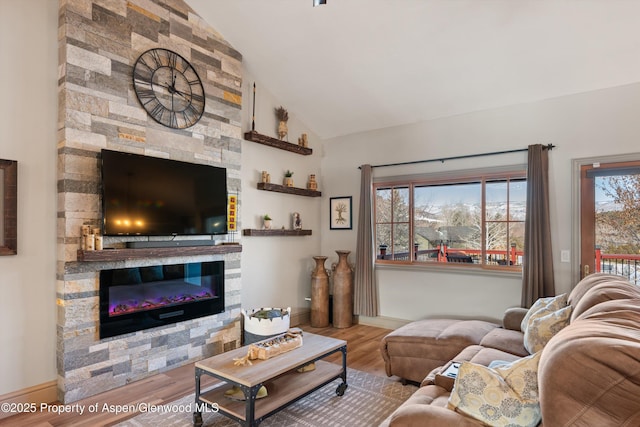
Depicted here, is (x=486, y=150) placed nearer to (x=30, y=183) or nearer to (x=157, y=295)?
(x=157, y=295)

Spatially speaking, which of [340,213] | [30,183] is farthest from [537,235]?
[30,183]

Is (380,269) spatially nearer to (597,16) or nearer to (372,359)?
(372,359)

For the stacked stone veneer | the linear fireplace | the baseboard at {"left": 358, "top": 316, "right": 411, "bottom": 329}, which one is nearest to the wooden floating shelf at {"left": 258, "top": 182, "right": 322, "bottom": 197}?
the stacked stone veneer

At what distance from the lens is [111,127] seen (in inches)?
126

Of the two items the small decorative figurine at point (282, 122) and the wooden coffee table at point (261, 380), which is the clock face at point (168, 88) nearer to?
the small decorative figurine at point (282, 122)

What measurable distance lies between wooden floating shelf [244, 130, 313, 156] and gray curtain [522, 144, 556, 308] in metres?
2.84

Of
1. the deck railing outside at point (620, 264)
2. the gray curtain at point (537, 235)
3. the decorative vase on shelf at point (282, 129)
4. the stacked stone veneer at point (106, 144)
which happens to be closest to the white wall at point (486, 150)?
the gray curtain at point (537, 235)

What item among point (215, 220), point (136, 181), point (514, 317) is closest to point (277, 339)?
point (215, 220)

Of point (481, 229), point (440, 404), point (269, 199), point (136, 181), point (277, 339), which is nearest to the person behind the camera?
point (440, 404)

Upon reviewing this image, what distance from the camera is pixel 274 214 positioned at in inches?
197

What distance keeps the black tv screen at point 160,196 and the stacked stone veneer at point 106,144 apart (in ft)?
0.39

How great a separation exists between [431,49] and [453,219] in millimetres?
2049

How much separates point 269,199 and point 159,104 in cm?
183

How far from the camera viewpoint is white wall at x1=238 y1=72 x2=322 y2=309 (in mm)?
4617
